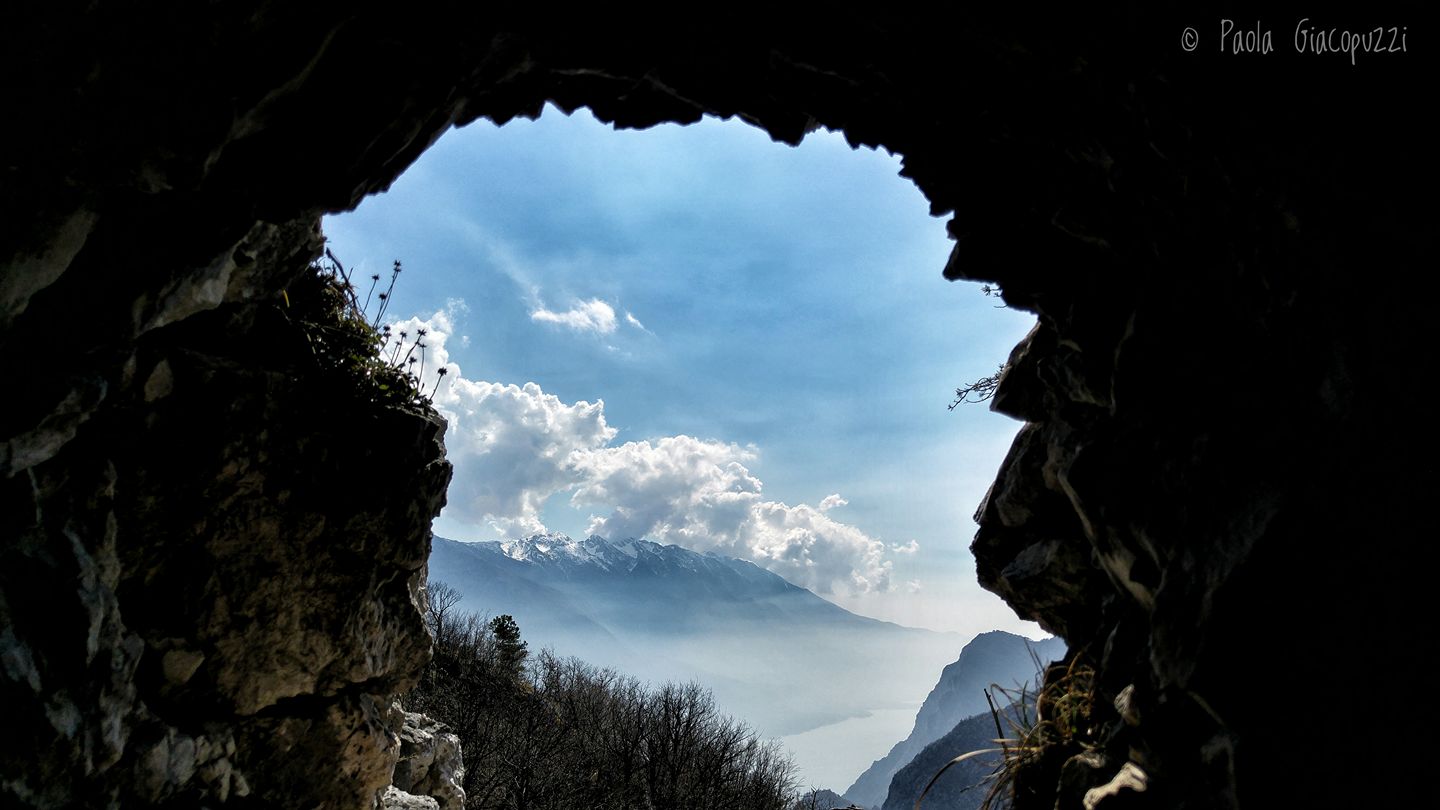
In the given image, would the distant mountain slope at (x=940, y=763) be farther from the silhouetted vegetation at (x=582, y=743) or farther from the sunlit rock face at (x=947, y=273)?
the sunlit rock face at (x=947, y=273)

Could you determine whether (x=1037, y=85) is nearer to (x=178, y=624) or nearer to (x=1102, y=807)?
(x=1102, y=807)

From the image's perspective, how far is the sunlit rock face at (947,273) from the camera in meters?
4.00

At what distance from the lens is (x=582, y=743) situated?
4259 centimetres

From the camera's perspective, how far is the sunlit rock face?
13.1ft

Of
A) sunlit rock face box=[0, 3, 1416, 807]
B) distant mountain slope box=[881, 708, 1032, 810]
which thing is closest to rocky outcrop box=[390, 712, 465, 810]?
sunlit rock face box=[0, 3, 1416, 807]

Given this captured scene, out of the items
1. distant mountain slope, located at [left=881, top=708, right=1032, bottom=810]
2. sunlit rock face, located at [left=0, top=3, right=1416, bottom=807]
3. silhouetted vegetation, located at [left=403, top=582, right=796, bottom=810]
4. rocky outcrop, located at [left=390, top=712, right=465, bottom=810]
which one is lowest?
distant mountain slope, located at [left=881, top=708, right=1032, bottom=810]

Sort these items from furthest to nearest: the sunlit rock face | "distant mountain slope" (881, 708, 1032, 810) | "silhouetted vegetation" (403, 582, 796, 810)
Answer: "distant mountain slope" (881, 708, 1032, 810) → "silhouetted vegetation" (403, 582, 796, 810) → the sunlit rock face

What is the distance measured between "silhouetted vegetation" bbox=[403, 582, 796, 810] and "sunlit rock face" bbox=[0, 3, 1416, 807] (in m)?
24.3

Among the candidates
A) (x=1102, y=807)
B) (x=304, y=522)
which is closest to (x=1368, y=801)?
(x=1102, y=807)

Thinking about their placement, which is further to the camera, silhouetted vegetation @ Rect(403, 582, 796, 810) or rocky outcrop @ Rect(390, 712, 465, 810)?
silhouetted vegetation @ Rect(403, 582, 796, 810)

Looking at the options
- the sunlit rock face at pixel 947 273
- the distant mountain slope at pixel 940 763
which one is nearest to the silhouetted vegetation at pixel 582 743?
the sunlit rock face at pixel 947 273

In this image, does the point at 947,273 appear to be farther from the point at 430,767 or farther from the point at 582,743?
the point at 582,743

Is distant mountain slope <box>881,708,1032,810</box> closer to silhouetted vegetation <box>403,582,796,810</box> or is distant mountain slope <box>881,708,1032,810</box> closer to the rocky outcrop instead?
silhouetted vegetation <box>403,582,796,810</box>

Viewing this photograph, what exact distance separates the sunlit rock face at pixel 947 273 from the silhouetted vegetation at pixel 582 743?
79.8ft
